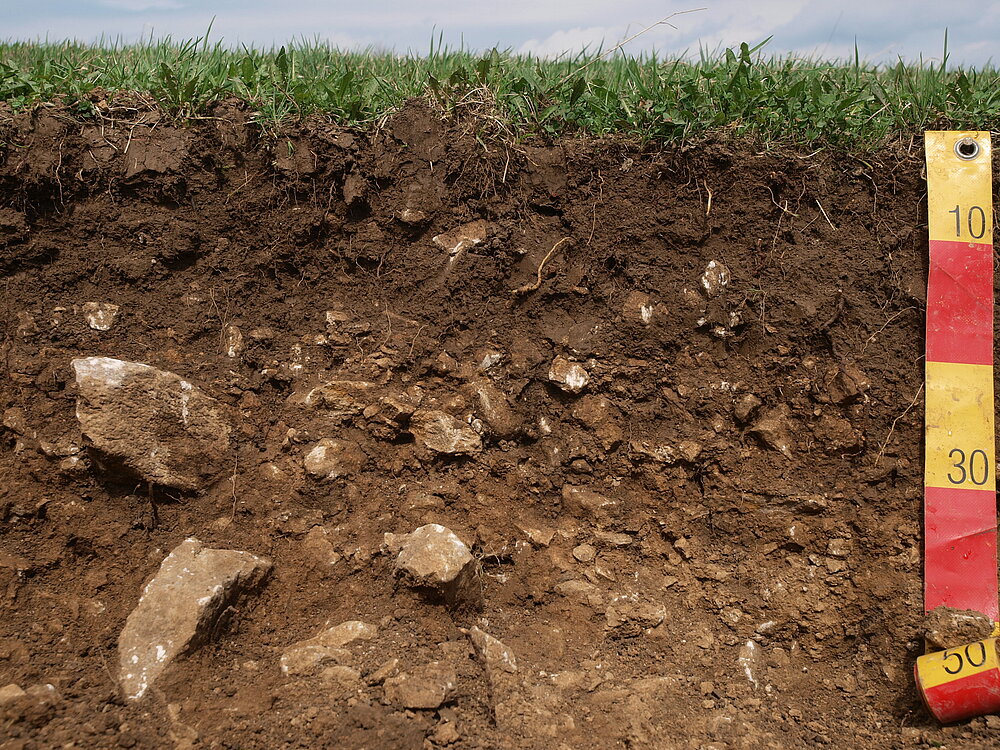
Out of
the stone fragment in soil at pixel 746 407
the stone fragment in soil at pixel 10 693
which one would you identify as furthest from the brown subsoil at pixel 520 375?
the stone fragment in soil at pixel 10 693

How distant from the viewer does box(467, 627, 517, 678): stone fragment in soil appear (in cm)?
215

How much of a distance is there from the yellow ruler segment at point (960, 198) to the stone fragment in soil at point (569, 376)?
136 centimetres

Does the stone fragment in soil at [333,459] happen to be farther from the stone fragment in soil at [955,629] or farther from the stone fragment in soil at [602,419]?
the stone fragment in soil at [955,629]

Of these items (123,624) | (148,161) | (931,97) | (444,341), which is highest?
(931,97)

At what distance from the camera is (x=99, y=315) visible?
8.13ft

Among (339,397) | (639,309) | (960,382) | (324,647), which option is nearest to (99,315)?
(339,397)

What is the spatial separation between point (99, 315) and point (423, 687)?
5.74ft

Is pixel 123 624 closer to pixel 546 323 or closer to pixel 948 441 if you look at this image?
pixel 546 323

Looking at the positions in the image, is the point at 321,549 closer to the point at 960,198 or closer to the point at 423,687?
the point at 423,687

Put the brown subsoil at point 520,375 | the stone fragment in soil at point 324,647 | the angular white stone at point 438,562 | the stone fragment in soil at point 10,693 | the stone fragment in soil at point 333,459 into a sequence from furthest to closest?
1. the stone fragment in soil at point 333,459
2. the brown subsoil at point 520,375
3. the angular white stone at point 438,562
4. the stone fragment in soil at point 324,647
5. the stone fragment in soil at point 10,693

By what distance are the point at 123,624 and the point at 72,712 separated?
12.6 inches

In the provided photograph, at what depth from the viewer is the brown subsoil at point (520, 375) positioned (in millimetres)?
2311

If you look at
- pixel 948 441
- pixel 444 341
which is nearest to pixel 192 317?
pixel 444 341

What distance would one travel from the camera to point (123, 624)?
2.18 m
